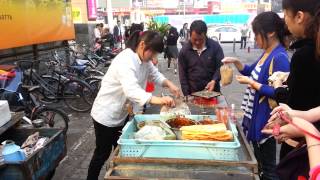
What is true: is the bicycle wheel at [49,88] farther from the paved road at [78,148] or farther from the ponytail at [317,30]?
the ponytail at [317,30]

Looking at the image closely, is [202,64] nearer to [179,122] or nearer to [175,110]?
[175,110]

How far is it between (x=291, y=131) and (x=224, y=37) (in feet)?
98.3

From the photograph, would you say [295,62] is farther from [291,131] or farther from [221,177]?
[221,177]

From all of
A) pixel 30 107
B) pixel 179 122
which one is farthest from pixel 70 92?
pixel 179 122

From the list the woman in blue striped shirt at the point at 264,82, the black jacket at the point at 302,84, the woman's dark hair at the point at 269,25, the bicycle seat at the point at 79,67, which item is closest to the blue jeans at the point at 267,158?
the woman in blue striped shirt at the point at 264,82

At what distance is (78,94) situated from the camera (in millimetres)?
7980

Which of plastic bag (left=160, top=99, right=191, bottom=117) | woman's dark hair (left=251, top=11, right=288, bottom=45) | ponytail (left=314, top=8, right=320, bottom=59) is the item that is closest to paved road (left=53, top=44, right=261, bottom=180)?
plastic bag (left=160, top=99, right=191, bottom=117)

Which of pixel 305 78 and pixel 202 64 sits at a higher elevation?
pixel 305 78

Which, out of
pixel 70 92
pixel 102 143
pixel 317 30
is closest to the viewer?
pixel 317 30

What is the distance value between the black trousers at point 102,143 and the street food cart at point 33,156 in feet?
1.11

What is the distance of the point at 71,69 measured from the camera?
965cm

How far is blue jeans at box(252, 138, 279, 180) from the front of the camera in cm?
312

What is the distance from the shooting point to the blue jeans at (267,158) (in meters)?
3.12

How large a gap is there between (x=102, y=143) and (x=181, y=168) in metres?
1.49
